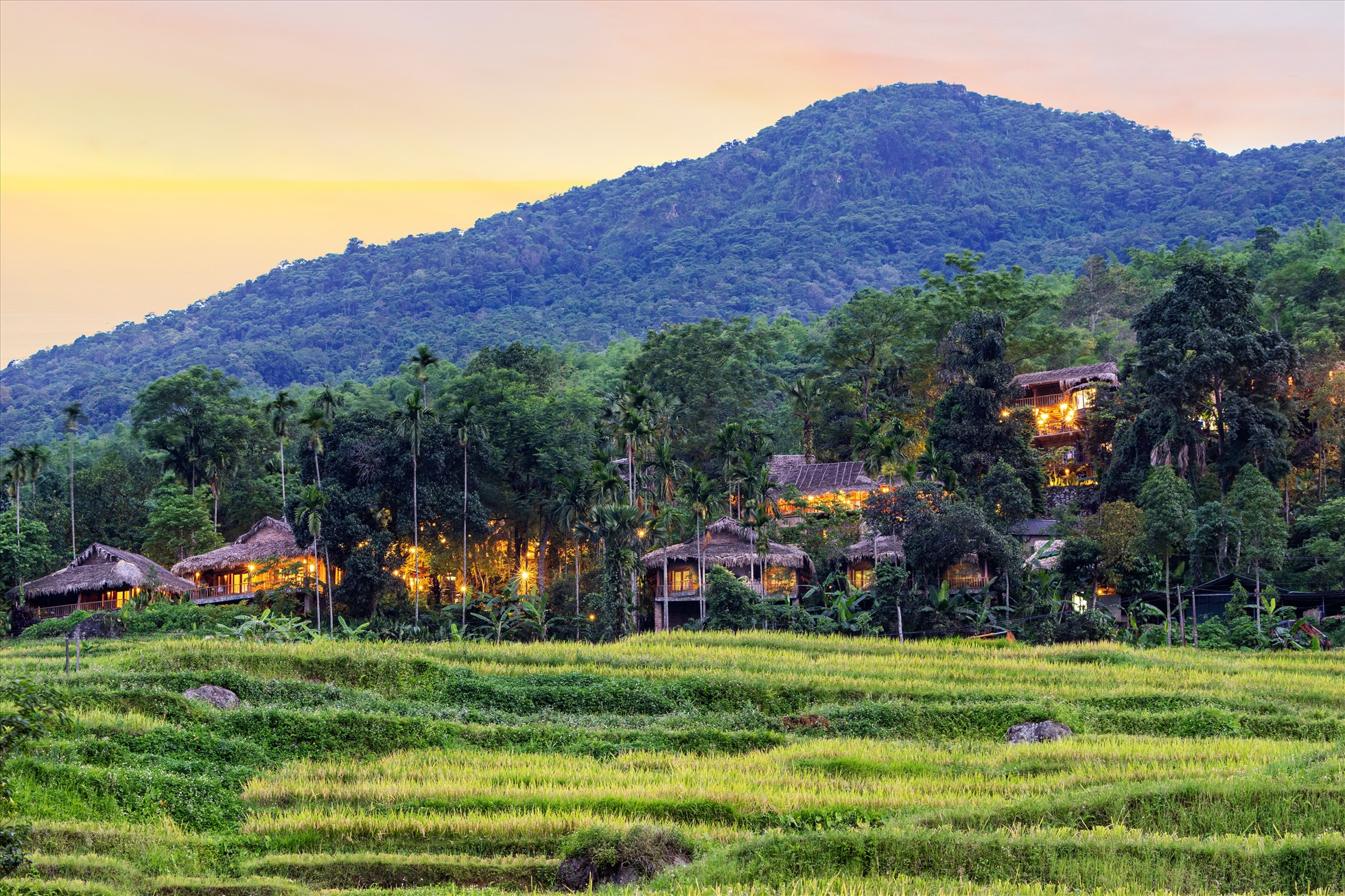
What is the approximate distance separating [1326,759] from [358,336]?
143m

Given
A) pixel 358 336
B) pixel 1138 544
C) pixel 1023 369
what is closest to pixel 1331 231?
pixel 1023 369

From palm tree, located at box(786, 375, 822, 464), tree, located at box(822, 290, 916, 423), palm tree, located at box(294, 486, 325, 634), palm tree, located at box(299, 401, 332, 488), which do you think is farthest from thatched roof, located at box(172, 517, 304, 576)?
tree, located at box(822, 290, 916, 423)

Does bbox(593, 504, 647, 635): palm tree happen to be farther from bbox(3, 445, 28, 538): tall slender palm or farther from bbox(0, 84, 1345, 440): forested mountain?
bbox(0, 84, 1345, 440): forested mountain

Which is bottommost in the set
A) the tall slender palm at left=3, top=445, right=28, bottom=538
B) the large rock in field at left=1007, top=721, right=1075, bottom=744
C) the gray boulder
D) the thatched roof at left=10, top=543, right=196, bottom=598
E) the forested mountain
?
the large rock in field at left=1007, top=721, right=1075, bottom=744

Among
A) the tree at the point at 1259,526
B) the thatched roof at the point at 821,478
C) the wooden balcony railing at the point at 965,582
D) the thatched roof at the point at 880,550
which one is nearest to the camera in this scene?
the tree at the point at 1259,526

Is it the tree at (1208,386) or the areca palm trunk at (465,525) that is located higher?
the tree at (1208,386)

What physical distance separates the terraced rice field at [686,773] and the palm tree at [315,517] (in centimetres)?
1493

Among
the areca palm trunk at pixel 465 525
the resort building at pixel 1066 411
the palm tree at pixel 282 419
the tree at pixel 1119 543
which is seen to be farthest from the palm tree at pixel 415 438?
the resort building at pixel 1066 411

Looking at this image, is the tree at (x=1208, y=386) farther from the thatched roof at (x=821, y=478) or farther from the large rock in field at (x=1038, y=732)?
the large rock in field at (x=1038, y=732)

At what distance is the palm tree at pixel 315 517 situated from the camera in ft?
154

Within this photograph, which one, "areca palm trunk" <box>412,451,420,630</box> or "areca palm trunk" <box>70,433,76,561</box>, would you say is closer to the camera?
"areca palm trunk" <box>412,451,420,630</box>

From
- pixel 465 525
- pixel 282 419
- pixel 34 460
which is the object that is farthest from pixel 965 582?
pixel 34 460

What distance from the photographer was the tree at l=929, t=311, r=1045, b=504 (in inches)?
1929

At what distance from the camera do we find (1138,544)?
40.5 metres
